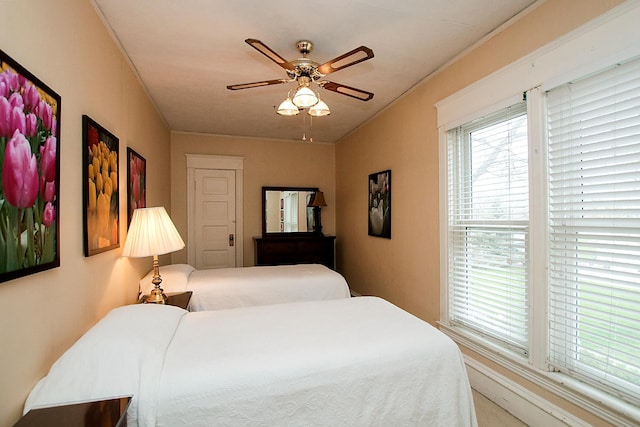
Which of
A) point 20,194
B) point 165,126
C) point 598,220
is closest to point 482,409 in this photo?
point 598,220

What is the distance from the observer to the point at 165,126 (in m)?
4.27

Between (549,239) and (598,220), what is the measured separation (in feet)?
0.90

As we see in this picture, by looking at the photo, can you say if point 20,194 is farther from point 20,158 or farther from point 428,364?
point 428,364

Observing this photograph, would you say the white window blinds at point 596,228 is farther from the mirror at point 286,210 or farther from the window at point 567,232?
the mirror at point 286,210

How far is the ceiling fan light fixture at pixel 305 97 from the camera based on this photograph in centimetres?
218

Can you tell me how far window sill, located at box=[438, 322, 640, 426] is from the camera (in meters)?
1.47

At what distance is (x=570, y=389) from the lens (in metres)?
1.69

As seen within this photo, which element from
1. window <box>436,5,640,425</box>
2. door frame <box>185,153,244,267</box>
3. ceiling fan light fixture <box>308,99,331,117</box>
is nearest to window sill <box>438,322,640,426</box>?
window <box>436,5,640,425</box>

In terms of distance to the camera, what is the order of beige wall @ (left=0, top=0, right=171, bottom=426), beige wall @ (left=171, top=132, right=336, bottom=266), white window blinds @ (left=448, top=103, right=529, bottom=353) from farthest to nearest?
beige wall @ (left=171, top=132, right=336, bottom=266) < white window blinds @ (left=448, top=103, right=529, bottom=353) < beige wall @ (left=0, top=0, right=171, bottom=426)

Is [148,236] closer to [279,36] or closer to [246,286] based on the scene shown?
[246,286]

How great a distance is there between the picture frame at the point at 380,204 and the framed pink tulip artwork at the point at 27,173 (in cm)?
301

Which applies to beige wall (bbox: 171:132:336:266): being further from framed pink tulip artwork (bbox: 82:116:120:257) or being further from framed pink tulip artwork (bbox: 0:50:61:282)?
framed pink tulip artwork (bbox: 0:50:61:282)

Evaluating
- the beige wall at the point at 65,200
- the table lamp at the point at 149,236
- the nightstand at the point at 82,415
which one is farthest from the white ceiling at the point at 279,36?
the nightstand at the point at 82,415

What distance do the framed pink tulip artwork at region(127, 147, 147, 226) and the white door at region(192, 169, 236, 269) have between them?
6.22 feet
